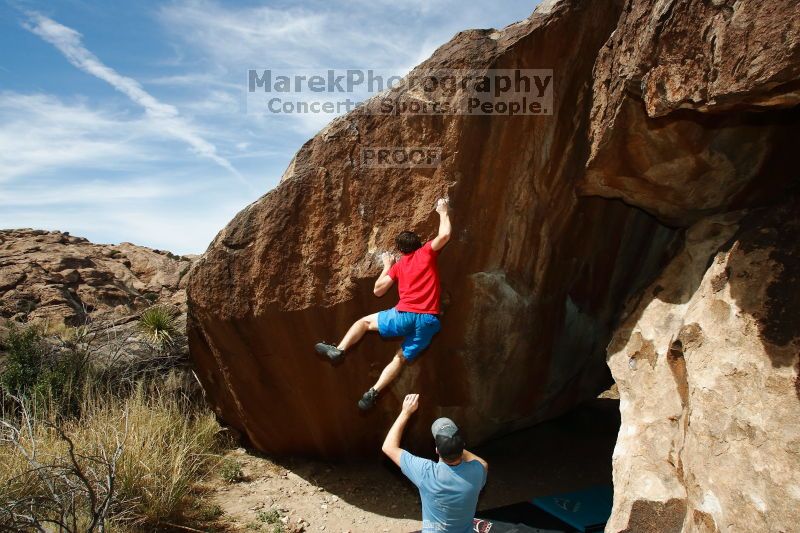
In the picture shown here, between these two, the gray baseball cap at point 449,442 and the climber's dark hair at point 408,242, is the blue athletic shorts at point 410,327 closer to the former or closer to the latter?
the climber's dark hair at point 408,242

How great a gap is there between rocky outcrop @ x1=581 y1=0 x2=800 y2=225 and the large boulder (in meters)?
0.47

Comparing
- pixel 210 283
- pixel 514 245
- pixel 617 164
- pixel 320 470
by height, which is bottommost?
pixel 320 470

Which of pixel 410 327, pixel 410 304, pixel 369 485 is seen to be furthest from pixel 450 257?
pixel 369 485

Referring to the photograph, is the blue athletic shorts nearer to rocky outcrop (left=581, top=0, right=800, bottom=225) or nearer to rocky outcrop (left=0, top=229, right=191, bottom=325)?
rocky outcrop (left=581, top=0, right=800, bottom=225)

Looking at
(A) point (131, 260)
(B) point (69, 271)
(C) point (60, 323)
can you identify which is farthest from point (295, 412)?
(A) point (131, 260)

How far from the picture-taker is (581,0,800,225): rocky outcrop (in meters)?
3.06

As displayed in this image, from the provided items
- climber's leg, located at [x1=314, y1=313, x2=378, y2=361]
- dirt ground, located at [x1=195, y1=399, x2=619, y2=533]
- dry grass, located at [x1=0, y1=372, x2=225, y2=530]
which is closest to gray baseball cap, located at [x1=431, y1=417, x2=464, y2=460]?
climber's leg, located at [x1=314, y1=313, x2=378, y2=361]

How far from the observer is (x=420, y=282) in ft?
15.9

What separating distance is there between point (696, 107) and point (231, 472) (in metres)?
5.35

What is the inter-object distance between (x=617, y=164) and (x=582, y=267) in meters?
1.48

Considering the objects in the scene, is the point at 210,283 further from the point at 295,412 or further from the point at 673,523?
the point at 673,523

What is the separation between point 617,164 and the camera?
16.1ft

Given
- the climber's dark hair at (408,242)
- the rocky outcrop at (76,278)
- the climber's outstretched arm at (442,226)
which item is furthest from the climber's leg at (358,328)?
the rocky outcrop at (76,278)

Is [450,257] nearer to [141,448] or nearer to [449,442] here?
[449,442]
